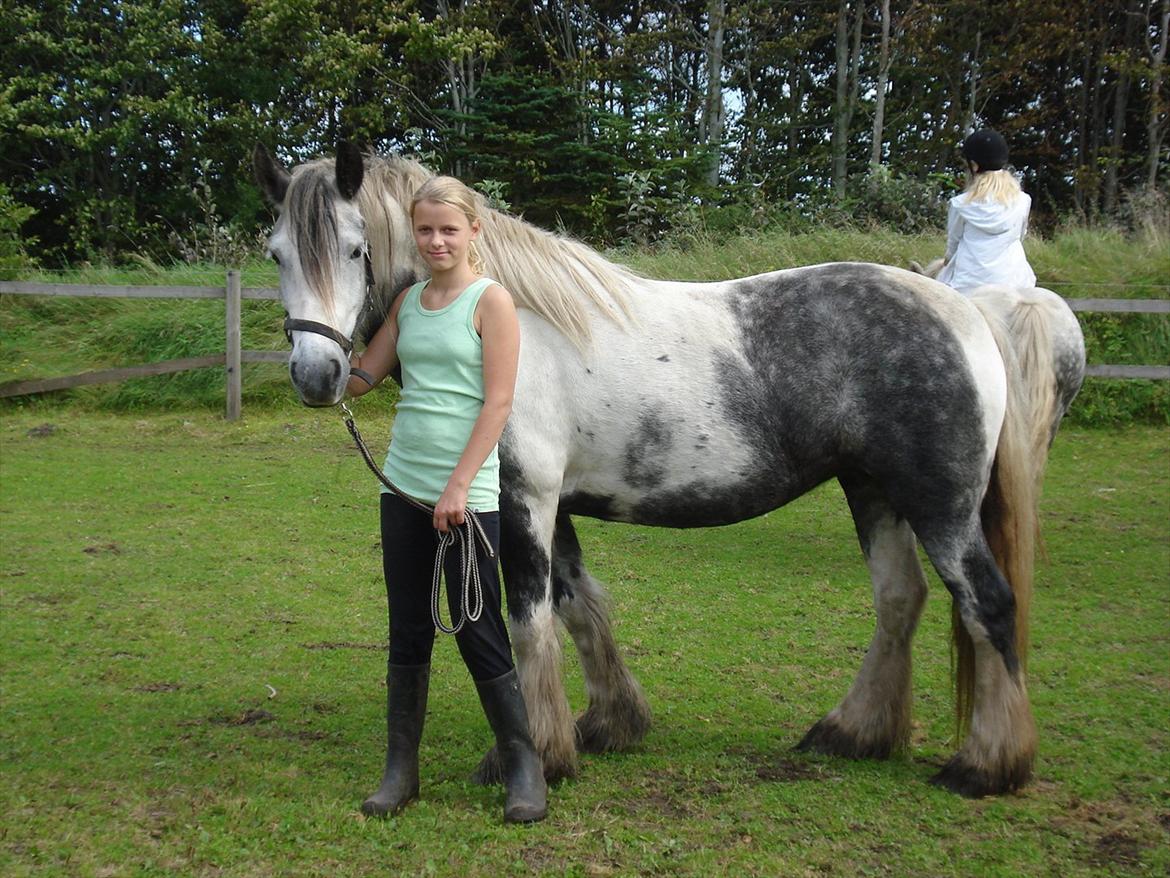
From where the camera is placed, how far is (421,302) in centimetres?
302

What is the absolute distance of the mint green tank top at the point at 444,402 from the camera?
290 cm

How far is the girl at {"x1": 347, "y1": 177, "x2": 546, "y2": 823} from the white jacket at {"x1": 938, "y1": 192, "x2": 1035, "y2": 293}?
9.15 ft

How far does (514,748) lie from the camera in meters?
3.07

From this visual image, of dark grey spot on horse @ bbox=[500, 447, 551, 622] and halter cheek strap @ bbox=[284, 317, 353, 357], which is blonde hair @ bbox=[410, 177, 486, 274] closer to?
halter cheek strap @ bbox=[284, 317, 353, 357]

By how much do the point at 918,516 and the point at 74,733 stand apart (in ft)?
10.0

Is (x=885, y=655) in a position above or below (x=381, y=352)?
below

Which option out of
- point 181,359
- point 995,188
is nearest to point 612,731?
point 995,188

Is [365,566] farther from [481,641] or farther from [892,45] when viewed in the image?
[892,45]

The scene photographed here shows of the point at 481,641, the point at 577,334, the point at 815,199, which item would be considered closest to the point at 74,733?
the point at 481,641

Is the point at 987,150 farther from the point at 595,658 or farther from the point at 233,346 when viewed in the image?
the point at 233,346

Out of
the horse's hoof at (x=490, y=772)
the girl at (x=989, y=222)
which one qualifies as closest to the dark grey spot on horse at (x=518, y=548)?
the horse's hoof at (x=490, y=772)

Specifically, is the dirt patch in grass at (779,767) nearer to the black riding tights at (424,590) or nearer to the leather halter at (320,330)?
the black riding tights at (424,590)

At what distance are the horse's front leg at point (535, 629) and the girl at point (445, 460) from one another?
0.14 metres

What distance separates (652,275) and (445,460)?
936 centimetres
